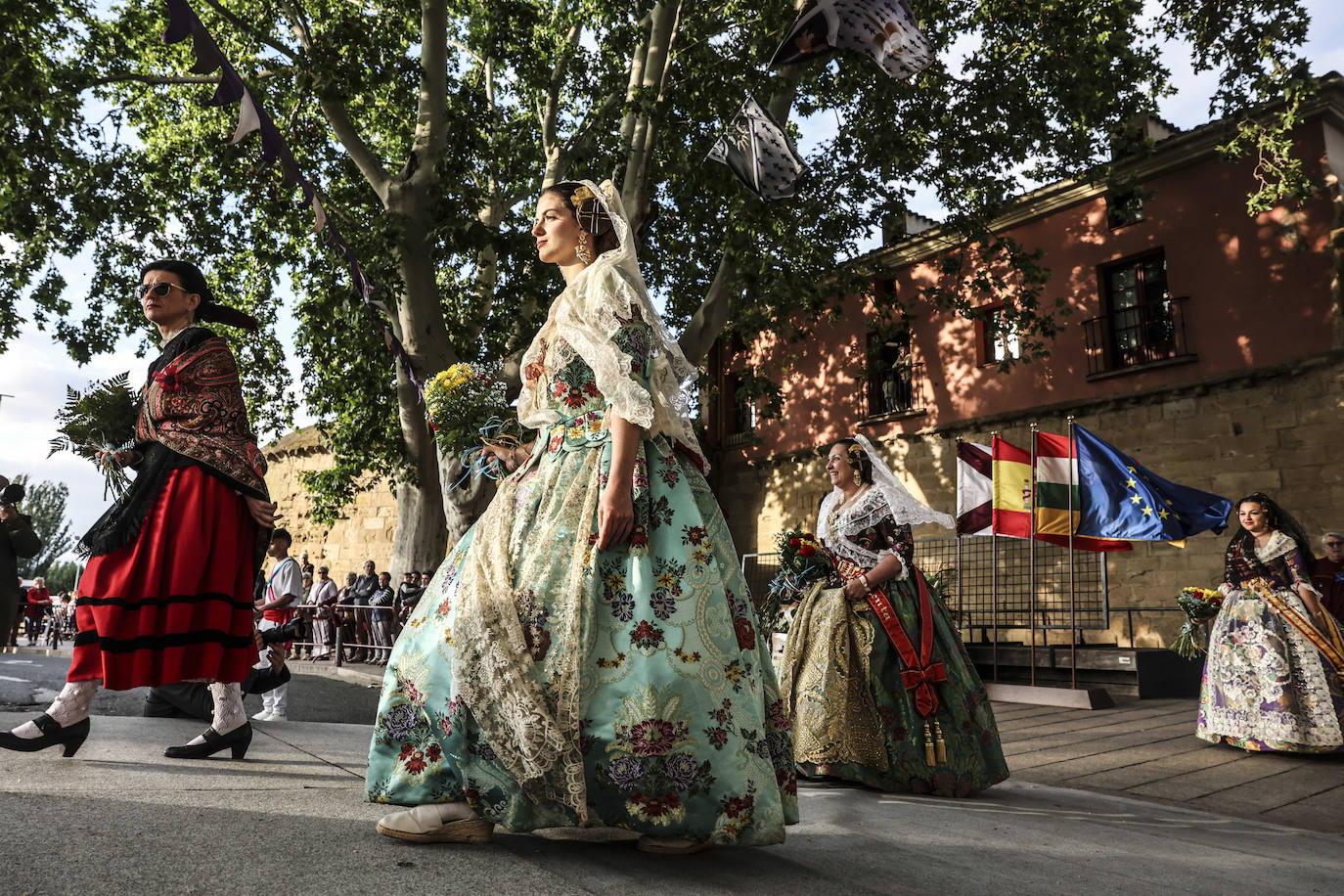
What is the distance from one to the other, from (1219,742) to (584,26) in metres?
11.6

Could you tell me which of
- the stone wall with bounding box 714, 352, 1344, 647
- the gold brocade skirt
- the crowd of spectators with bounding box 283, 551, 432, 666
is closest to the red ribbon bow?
the gold brocade skirt

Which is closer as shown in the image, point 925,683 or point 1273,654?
point 925,683

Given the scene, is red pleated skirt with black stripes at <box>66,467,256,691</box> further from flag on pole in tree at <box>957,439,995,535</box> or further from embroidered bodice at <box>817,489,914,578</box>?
flag on pole in tree at <box>957,439,995,535</box>

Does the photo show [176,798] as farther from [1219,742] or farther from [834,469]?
[1219,742]

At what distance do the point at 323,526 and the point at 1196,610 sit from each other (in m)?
22.8

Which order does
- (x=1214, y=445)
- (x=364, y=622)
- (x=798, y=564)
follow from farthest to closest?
(x=1214, y=445) → (x=364, y=622) → (x=798, y=564)

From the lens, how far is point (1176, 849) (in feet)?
10.8

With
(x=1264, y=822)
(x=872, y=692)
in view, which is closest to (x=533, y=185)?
(x=872, y=692)

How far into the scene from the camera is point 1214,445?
46.4 ft

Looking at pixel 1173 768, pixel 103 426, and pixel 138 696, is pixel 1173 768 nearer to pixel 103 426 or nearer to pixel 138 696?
pixel 103 426

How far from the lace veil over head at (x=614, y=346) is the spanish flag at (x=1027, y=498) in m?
8.08

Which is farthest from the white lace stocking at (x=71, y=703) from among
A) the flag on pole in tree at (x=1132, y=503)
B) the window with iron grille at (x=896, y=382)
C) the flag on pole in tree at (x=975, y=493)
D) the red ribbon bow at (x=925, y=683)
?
the window with iron grille at (x=896, y=382)

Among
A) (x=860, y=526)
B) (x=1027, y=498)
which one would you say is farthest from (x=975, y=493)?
(x=860, y=526)

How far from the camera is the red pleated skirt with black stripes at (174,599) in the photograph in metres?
3.29
